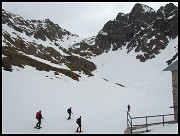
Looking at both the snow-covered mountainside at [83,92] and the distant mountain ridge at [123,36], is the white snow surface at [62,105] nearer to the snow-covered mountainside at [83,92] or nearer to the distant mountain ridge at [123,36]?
the snow-covered mountainside at [83,92]

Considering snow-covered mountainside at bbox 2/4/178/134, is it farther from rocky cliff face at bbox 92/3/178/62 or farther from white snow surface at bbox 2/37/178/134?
rocky cliff face at bbox 92/3/178/62

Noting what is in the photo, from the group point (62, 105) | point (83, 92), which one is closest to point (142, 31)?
point (83, 92)

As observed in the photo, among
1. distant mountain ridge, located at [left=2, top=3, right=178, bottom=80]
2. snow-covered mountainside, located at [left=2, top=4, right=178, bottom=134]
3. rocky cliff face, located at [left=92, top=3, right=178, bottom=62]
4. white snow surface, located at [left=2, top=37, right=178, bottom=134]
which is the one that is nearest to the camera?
white snow surface, located at [left=2, top=37, right=178, bottom=134]

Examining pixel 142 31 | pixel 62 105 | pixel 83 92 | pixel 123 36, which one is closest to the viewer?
pixel 62 105

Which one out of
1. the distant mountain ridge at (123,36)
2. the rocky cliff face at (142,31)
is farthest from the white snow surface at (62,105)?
the rocky cliff face at (142,31)

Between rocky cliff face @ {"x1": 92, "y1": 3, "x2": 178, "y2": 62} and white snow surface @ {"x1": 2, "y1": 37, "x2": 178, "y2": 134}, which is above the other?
rocky cliff face @ {"x1": 92, "y1": 3, "x2": 178, "y2": 62}

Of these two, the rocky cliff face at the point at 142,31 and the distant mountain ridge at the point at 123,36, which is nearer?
the distant mountain ridge at the point at 123,36

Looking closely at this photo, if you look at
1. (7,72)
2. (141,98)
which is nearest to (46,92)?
(7,72)

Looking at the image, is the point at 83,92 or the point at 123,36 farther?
the point at 123,36

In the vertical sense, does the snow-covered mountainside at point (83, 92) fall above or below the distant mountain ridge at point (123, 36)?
below

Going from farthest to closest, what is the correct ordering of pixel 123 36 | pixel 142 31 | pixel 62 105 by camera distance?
pixel 123 36
pixel 142 31
pixel 62 105

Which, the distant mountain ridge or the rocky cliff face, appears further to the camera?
the rocky cliff face

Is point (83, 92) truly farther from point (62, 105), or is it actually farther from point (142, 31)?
point (142, 31)

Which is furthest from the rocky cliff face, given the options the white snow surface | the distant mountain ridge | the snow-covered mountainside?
the white snow surface
